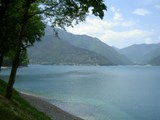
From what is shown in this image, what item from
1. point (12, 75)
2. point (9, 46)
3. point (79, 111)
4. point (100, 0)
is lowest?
point (79, 111)

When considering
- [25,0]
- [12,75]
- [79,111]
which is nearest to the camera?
[25,0]

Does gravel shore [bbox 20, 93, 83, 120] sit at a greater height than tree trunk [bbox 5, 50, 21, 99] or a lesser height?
lesser

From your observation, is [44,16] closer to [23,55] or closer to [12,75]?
[12,75]

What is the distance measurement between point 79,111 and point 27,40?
3122 centimetres

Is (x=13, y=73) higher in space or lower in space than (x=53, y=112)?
higher

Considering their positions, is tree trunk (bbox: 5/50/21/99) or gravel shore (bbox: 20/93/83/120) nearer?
tree trunk (bbox: 5/50/21/99)

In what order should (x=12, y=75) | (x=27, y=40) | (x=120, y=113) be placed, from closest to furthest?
1. (x=12, y=75)
2. (x=27, y=40)
3. (x=120, y=113)

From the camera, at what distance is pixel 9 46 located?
1650 inches

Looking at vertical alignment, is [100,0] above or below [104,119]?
above

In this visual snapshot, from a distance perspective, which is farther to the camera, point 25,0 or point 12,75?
point 12,75

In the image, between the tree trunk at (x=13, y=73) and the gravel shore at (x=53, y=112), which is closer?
the tree trunk at (x=13, y=73)

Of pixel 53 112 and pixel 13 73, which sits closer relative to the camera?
pixel 13 73

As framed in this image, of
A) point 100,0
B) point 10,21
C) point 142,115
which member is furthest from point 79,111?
point 100,0

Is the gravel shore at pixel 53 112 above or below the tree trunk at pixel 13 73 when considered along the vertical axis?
below
